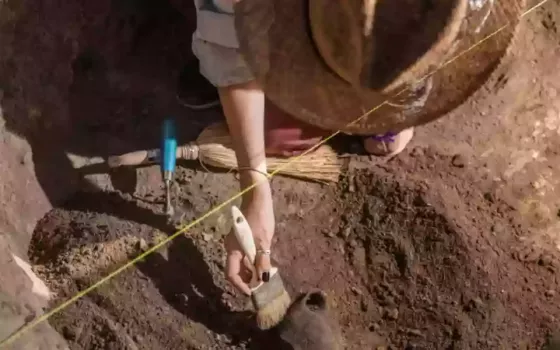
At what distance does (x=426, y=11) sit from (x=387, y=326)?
0.73 meters

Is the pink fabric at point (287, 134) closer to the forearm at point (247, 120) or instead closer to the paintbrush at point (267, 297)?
the forearm at point (247, 120)

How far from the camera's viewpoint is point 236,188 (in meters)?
1.43

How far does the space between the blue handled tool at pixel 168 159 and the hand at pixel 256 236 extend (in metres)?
0.19

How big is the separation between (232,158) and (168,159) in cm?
Answer: 14

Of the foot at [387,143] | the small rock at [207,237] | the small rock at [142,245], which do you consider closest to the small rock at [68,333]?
the small rock at [142,245]

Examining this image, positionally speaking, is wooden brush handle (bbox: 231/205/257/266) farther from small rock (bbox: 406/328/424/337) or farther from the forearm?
small rock (bbox: 406/328/424/337)

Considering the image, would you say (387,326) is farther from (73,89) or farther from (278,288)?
(73,89)

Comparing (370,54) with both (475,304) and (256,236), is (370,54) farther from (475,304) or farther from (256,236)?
(475,304)

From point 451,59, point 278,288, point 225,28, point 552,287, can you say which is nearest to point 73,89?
point 225,28

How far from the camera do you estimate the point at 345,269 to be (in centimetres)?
135

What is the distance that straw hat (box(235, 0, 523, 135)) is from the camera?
2.40ft

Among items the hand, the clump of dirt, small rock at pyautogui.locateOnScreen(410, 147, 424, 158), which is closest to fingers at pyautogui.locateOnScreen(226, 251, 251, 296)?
the hand

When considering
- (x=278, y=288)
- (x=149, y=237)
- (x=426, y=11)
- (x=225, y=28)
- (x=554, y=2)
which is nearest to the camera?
(x=426, y=11)

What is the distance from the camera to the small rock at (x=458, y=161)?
1.42 m
